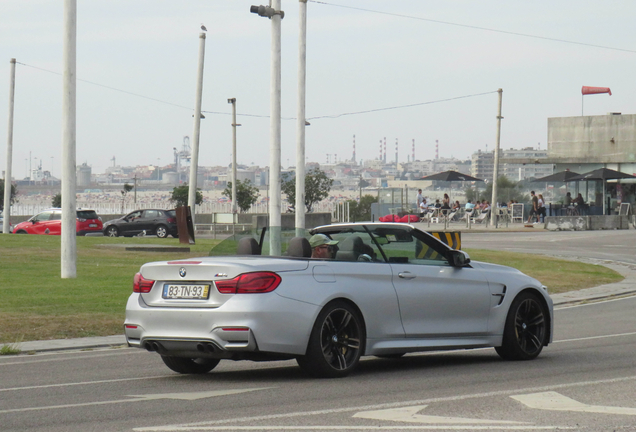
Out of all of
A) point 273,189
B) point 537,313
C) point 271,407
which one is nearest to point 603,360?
point 537,313

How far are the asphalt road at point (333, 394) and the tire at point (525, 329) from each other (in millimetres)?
141

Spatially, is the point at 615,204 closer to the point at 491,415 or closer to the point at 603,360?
the point at 603,360

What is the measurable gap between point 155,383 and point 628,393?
3945mm

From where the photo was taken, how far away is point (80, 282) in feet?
59.5

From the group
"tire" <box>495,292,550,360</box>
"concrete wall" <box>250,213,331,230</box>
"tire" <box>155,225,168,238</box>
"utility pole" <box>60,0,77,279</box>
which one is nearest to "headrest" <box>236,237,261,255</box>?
"tire" <box>495,292,550,360</box>

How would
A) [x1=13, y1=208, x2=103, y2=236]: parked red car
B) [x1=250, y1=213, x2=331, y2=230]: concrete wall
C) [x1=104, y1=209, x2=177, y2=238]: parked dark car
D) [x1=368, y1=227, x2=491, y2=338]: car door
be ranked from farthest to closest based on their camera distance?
[x1=13, y1=208, x2=103, y2=236]: parked red car
[x1=104, y1=209, x2=177, y2=238]: parked dark car
[x1=250, y1=213, x2=331, y2=230]: concrete wall
[x1=368, y1=227, x2=491, y2=338]: car door

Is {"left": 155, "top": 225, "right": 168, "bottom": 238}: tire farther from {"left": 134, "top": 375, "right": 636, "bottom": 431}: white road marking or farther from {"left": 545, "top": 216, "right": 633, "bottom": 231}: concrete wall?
{"left": 134, "top": 375, "right": 636, "bottom": 431}: white road marking

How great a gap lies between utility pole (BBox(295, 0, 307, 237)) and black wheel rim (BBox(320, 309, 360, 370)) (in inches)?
665

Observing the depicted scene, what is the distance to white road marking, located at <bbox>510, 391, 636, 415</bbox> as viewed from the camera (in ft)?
22.6

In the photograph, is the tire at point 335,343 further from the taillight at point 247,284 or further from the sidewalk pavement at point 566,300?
the sidewalk pavement at point 566,300

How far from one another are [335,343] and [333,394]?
0.89 m

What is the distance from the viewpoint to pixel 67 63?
773 inches

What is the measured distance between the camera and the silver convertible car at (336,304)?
8094 mm

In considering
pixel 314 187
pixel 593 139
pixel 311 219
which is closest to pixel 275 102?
pixel 311 219
